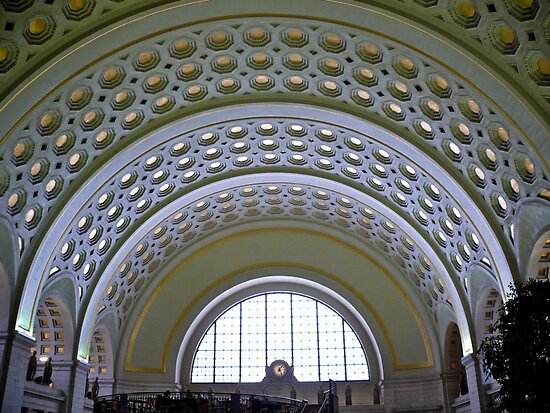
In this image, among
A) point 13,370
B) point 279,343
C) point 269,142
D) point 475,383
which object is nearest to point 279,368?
point 279,343

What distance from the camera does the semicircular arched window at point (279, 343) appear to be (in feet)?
125

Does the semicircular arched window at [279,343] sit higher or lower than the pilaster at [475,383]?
higher

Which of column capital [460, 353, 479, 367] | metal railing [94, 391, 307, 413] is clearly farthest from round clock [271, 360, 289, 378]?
column capital [460, 353, 479, 367]

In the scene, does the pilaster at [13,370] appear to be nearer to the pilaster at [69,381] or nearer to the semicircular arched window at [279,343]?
the pilaster at [69,381]

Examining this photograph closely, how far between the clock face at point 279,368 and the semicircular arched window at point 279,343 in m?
0.71

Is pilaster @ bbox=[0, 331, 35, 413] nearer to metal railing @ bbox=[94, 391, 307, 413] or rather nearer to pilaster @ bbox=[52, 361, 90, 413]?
metal railing @ bbox=[94, 391, 307, 413]

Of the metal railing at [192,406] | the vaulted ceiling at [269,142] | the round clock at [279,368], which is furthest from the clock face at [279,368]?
the metal railing at [192,406]

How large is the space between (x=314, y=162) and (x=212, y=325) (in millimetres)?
14778

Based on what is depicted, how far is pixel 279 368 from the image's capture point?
123 ft

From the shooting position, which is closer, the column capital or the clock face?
the column capital

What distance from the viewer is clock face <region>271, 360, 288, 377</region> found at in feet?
123

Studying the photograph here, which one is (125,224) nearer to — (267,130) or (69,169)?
(69,169)

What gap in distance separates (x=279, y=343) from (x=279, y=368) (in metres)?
1.85

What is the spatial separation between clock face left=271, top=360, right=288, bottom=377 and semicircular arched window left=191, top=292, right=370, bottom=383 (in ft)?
2.32
